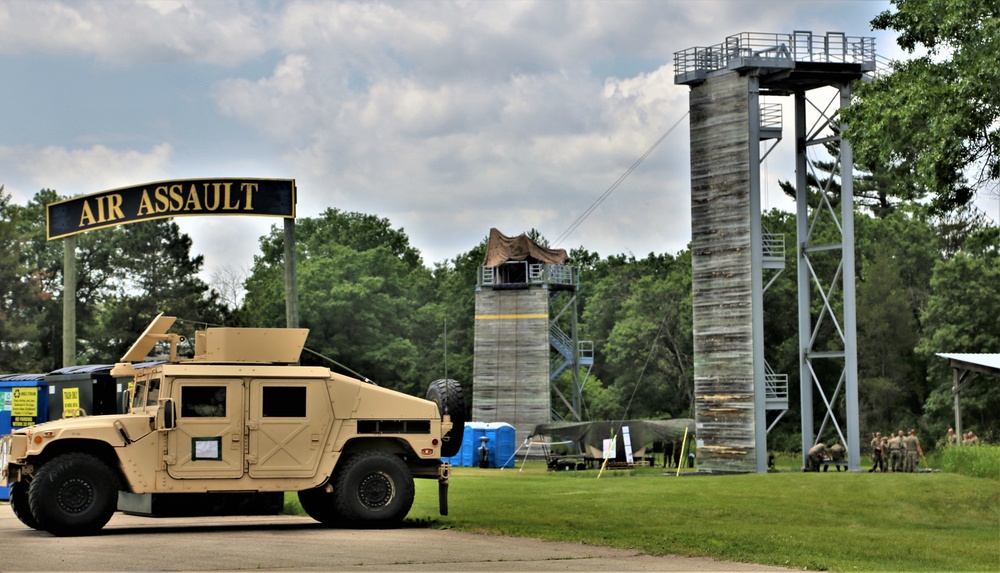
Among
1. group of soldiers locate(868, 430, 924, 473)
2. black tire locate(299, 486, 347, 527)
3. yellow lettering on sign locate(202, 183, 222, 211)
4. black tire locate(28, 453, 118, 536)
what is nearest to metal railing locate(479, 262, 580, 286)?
group of soldiers locate(868, 430, 924, 473)

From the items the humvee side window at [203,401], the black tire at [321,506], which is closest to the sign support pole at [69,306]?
the black tire at [321,506]

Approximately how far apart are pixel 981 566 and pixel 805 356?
1183 inches

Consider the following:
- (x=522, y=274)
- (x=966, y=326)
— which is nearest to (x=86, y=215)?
(x=522, y=274)

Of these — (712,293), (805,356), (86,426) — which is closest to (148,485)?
(86,426)

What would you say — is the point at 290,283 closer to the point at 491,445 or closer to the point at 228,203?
the point at 228,203

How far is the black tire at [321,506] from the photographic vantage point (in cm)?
2233

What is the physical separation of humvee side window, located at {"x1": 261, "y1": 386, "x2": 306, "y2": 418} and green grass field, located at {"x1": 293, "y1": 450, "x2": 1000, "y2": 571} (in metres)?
2.93

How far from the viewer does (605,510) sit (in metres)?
26.5

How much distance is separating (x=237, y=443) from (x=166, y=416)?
1204 mm

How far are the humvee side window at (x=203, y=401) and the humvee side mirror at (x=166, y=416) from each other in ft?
0.99

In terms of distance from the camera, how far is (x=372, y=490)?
22203 millimetres

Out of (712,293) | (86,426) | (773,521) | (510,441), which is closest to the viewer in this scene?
(86,426)

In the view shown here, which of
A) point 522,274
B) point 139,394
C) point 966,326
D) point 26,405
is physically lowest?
point 26,405

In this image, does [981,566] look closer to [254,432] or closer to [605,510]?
[605,510]
